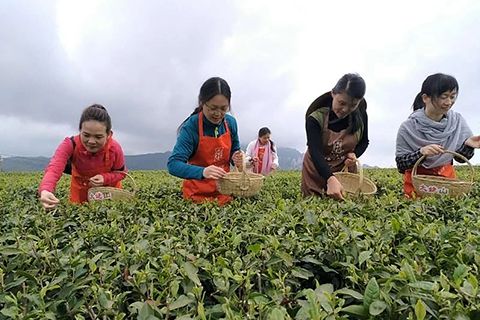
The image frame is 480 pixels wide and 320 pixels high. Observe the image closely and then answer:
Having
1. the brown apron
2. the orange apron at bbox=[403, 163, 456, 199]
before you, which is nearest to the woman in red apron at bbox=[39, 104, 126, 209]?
the brown apron

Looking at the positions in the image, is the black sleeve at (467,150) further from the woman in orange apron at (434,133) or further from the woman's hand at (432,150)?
the woman's hand at (432,150)

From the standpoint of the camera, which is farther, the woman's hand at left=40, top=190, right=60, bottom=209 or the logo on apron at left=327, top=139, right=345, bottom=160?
the logo on apron at left=327, top=139, right=345, bottom=160

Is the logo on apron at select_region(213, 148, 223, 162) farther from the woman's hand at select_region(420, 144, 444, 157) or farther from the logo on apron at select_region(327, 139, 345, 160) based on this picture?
the woman's hand at select_region(420, 144, 444, 157)

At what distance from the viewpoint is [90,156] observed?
3.17m

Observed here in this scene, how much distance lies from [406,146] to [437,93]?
475mm

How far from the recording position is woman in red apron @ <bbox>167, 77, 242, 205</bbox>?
290 centimetres

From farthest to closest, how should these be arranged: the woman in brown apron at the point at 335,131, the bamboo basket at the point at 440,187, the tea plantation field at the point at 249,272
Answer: the woman in brown apron at the point at 335,131
the bamboo basket at the point at 440,187
the tea plantation field at the point at 249,272

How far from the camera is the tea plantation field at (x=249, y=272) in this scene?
97 centimetres

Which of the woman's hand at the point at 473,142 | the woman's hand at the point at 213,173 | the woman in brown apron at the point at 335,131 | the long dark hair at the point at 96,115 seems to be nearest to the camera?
the woman's hand at the point at 213,173

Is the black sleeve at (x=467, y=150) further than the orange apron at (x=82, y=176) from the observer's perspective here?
No

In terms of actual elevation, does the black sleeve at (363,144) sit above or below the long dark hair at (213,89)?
below

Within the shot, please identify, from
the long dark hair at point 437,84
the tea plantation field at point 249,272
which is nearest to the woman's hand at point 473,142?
the long dark hair at point 437,84

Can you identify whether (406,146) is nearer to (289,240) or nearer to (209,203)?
(209,203)

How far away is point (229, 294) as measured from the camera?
1.08m
